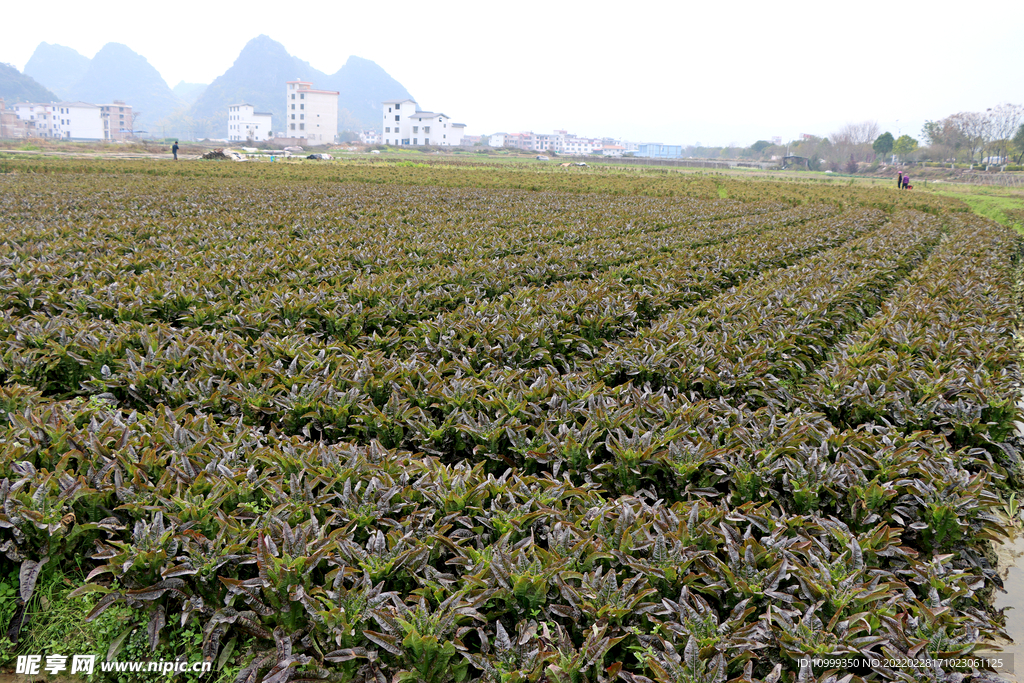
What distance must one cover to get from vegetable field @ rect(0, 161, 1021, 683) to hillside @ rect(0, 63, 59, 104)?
18875cm

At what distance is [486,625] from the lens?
2104mm

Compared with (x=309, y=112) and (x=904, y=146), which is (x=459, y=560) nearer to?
(x=309, y=112)

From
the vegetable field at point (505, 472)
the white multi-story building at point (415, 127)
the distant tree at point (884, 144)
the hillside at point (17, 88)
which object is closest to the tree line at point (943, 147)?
the distant tree at point (884, 144)

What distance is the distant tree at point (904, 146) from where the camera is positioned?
317 feet

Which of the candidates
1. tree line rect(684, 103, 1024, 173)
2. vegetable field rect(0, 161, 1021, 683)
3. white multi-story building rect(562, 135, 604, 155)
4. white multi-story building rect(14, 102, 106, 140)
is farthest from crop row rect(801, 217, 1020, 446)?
white multi-story building rect(562, 135, 604, 155)

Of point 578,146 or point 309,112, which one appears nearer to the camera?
point 309,112

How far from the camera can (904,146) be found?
96.5 m

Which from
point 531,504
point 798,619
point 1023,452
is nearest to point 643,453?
point 531,504

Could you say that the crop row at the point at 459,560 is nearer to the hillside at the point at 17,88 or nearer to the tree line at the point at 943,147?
the tree line at the point at 943,147

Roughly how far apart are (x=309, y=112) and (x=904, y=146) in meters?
103

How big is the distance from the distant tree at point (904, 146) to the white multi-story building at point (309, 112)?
98981 millimetres

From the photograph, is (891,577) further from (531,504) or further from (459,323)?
(459,323)

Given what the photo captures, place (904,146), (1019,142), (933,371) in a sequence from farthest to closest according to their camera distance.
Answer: (904,146), (1019,142), (933,371)

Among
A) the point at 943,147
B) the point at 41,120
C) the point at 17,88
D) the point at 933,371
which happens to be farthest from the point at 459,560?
the point at 17,88
